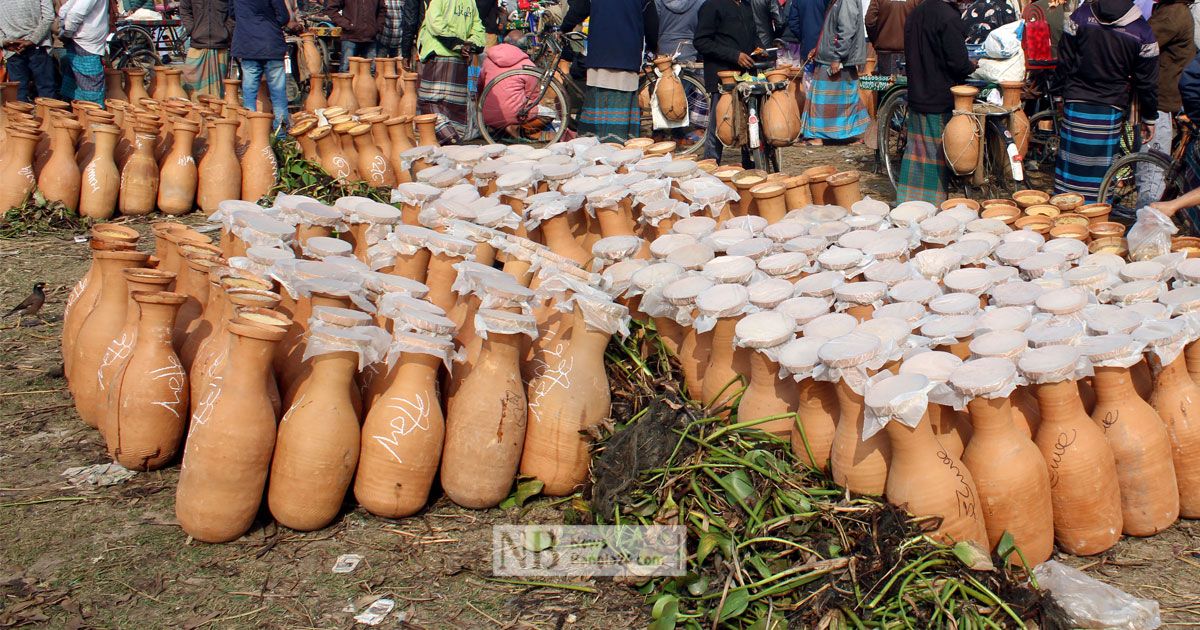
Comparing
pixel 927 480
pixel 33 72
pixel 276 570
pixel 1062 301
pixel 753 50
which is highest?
pixel 753 50

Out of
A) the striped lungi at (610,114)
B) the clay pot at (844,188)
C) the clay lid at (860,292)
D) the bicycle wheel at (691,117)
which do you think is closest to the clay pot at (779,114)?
the striped lungi at (610,114)

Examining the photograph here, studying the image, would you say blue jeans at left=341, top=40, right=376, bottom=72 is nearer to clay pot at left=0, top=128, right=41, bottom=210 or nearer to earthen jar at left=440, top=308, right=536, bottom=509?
clay pot at left=0, top=128, right=41, bottom=210

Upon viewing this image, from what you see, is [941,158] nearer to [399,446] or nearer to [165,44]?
[399,446]

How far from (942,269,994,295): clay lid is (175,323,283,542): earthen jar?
7.78ft

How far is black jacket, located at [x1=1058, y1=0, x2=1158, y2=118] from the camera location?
6031mm

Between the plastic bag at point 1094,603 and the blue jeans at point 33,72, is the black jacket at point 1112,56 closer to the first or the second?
the plastic bag at point 1094,603

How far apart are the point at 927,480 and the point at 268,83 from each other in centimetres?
797

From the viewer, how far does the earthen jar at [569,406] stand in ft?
11.1

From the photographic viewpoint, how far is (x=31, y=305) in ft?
17.4

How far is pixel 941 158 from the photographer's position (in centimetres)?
673

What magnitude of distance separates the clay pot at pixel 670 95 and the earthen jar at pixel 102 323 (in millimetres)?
5854

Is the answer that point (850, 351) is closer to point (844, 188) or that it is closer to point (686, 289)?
point (686, 289)

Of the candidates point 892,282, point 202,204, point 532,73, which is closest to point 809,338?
point 892,282

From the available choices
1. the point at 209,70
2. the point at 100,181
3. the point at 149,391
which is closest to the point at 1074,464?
the point at 149,391
